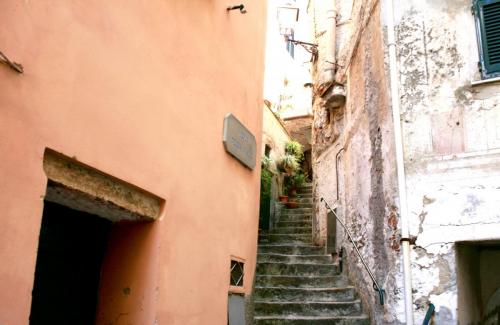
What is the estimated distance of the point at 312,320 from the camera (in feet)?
19.4

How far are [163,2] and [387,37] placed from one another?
2.76m

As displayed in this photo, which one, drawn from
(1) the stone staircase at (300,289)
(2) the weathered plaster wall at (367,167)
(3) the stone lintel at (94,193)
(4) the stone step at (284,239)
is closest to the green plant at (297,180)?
(4) the stone step at (284,239)

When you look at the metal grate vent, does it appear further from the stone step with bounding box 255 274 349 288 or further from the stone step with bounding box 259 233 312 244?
the stone step with bounding box 259 233 312 244

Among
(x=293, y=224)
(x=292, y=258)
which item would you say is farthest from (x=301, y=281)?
(x=293, y=224)

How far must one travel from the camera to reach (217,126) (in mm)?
4590

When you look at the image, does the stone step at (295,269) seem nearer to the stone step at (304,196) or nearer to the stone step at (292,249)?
the stone step at (292,249)

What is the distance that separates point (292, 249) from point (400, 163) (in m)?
3.62

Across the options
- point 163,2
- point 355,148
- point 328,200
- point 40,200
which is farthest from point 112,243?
point 328,200

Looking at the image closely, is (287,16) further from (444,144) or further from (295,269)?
(444,144)

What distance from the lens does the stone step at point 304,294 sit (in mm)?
6582

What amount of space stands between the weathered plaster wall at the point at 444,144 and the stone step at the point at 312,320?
150 cm

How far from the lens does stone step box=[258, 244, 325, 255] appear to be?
8.06 metres

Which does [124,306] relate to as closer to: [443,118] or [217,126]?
[217,126]

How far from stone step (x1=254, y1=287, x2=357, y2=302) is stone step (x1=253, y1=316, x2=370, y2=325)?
0.60m
